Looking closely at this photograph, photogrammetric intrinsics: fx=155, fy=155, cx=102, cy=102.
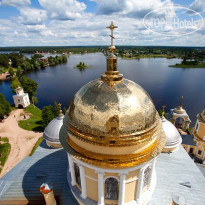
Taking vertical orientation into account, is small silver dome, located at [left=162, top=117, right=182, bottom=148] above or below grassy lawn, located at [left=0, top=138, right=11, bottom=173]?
above

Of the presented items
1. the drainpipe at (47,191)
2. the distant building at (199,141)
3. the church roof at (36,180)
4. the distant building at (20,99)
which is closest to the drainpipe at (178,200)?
the church roof at (36,180)

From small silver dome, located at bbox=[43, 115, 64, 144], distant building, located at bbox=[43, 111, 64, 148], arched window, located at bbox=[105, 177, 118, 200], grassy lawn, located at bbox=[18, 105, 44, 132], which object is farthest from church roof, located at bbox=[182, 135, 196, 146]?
grassy lawn, located at bbox=[18, 105, 44, 132]

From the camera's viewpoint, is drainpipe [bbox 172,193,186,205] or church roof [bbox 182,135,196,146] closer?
drainpipe [bbox 172,193,186,205]

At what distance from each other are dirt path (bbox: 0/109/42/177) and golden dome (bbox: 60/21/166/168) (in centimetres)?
1603

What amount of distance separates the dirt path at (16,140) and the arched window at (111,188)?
15.2 metres

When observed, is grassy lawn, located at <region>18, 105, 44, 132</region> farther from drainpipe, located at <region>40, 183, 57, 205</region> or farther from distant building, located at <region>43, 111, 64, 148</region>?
drainpipe, located at <region>40, 183, 57, 205</region>

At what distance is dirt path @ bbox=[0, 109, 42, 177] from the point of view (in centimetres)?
1856

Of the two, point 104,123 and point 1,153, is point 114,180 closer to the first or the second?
point 104,123

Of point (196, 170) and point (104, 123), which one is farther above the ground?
point (104, 123)

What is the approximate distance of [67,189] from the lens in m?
9.27

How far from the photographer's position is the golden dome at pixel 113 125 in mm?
5426

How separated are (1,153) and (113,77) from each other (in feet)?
63.8

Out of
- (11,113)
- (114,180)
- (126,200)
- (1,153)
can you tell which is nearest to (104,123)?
(114,180)

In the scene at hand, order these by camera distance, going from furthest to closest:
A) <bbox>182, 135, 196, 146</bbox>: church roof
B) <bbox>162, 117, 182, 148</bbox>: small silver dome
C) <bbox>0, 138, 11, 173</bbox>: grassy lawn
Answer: <bbox>0, 138, 11, 173</bbox>: grassy lawn
<bbox>182, 135, 196, 146</bbox>: church roof
<bbox>162, 117, 182, 148</bbox>: small silver dome
